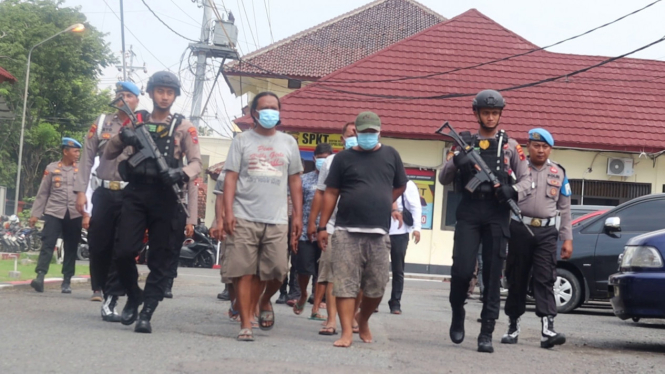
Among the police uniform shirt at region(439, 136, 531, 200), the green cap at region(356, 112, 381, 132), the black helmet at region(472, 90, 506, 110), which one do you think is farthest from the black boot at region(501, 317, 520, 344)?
the green cap at region(356, 112, 381, 132)

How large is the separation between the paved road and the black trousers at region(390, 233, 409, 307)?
1.07ft

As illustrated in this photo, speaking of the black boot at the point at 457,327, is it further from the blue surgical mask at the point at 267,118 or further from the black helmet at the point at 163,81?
Result: the black helmet at the point at 163,81

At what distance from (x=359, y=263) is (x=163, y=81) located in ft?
7.07

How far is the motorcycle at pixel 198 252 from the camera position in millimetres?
23609

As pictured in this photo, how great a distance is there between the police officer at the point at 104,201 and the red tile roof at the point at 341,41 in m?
26.6

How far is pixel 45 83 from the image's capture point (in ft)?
188

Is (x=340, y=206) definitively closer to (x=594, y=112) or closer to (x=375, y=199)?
(x=375, y=199)

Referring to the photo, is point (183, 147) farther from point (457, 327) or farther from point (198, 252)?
point (198, 252)

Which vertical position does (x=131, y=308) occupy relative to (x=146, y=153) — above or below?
below

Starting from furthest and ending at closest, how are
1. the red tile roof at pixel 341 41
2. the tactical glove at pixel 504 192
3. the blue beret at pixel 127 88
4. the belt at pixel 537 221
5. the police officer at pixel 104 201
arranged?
the red tile roof at pixel 341 41, the blue beret at pixel 127 88, the belt at pixel 537 221, the police officer at pixel 104 201, the tactical glove at pixel 504 192

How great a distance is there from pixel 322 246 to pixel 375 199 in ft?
1.97

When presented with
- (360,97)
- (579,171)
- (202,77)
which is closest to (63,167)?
(360,97)

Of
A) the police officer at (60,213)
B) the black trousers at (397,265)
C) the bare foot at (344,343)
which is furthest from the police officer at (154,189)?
the police officer at (60,213)

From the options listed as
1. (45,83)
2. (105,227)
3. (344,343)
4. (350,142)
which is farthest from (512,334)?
(45,83)
